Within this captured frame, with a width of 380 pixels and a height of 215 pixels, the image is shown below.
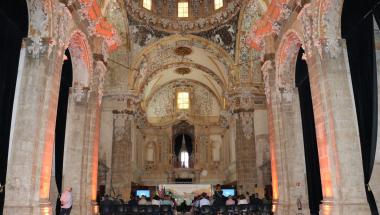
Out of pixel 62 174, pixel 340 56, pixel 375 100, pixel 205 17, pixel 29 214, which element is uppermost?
pixel 205 17

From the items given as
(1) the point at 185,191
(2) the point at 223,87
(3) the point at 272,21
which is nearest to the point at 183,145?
(2) the point at 223,87

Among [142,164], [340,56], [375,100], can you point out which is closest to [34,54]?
[340,56]

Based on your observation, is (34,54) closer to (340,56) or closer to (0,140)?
(0,140)

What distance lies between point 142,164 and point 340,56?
69.2 feet

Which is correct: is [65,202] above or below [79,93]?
below

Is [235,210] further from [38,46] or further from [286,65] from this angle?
[38,46]

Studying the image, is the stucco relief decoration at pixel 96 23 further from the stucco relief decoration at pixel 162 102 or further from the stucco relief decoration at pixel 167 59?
the stucco relief decoration at pixel 162 102

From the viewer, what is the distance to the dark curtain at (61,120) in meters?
11.4

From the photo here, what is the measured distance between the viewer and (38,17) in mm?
9617

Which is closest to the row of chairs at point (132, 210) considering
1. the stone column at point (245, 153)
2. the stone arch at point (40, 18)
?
the stone arch at point (40, 18)

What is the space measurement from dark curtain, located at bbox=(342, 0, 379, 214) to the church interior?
0.09 feet

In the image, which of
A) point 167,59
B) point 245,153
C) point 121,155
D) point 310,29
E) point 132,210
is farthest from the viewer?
point 167,59

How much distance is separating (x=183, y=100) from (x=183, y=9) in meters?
9.69

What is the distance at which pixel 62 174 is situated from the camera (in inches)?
470
